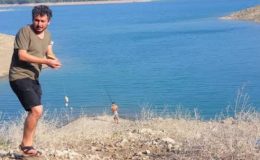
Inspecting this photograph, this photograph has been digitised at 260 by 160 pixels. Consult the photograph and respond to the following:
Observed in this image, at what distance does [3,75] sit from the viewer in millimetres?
32094

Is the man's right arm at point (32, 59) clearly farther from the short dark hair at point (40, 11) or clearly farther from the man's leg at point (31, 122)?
the man's leg at point (31, 122)

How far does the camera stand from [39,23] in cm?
627

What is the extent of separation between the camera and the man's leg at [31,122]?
6344 mm

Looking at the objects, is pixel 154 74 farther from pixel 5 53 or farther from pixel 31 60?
pixel 31 60

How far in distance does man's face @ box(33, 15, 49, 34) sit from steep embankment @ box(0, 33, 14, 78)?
26.5m

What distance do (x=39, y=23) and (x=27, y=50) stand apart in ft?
1.10


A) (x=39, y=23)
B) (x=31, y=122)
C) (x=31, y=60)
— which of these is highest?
(x=39, y=23)

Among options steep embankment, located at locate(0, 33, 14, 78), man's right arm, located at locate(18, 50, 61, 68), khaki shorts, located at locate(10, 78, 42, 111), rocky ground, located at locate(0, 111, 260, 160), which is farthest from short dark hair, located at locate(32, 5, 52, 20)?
steep embankment, located at locate(0, 33, 14, 78)

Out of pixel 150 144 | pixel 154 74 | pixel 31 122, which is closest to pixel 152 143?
pixel 150 144

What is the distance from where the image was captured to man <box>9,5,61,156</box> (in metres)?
6.19

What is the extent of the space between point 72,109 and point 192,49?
71.2 ft

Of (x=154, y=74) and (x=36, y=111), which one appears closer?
(x=36, y=111)

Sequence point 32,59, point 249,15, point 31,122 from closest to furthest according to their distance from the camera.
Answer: point 32,59, point 31,122, point 249,15

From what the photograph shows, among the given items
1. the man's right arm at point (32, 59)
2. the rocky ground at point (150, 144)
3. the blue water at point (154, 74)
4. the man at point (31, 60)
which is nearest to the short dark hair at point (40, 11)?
the man at point (31, 60)
